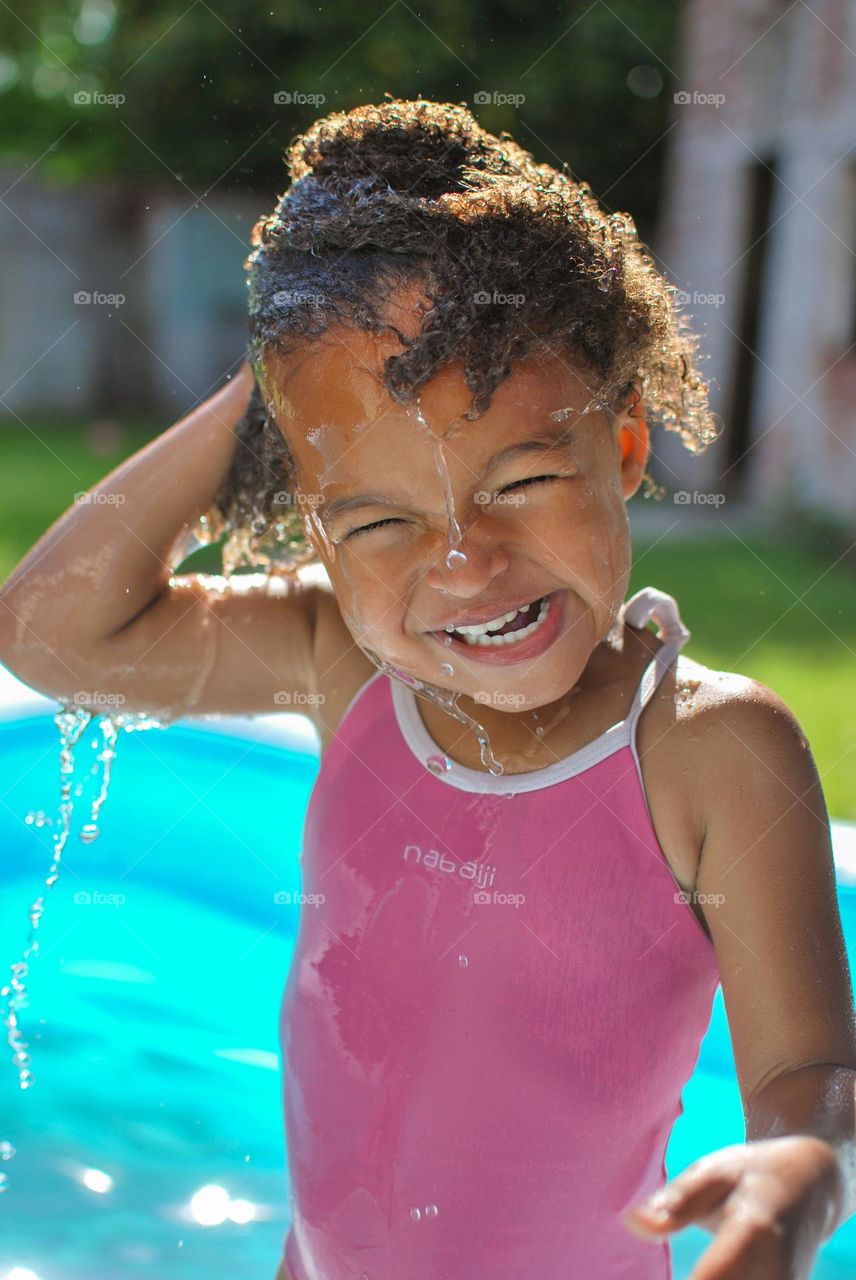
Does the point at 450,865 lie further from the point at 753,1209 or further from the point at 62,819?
the point at 62,819

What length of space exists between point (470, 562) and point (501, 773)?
36 cm

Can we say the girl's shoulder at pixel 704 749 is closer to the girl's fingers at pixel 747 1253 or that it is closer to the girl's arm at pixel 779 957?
the girl's arm at pixel 779 957

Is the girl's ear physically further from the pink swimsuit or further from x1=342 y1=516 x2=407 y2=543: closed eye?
x1=342 y1=516 x2=407 y2=543: closed eye

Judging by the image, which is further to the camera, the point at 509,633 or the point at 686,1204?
the point at 509,633

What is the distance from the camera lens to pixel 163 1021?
3.46 metres

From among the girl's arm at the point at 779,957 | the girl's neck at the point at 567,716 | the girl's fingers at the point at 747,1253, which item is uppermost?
the girl's neck at the point at 567,716

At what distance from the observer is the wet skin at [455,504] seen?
146cm

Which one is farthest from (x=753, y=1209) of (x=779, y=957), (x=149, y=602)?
(x=149, y=602)

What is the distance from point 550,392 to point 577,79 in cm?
1148

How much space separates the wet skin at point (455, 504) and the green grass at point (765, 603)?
2.76m

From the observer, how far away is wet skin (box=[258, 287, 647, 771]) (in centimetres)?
146

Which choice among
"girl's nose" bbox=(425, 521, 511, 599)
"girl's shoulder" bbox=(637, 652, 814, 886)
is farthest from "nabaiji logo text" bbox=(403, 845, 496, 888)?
"girl's nose" bbox=(425, 521, 511, 599)

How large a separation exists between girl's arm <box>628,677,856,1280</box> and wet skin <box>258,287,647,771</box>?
0.73ft

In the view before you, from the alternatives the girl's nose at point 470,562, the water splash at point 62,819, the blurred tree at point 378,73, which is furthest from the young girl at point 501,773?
the blurred tree at point 378,73
